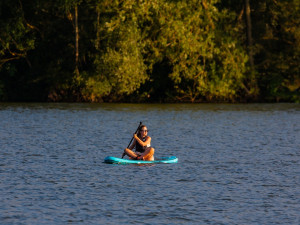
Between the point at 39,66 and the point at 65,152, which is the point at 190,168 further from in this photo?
the point at 39,66

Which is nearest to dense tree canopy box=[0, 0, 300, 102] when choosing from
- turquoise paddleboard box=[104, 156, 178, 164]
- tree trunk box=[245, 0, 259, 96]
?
tree trunk box=[245, 0, 259, 96]

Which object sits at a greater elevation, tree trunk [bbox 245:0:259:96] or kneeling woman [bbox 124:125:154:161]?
tree trunk [bbox 245:0:259:96]

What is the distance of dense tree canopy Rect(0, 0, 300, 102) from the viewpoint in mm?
56062

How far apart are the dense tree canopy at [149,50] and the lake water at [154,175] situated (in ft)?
51.5

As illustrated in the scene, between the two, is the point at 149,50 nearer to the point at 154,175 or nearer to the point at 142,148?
the point at 142,148

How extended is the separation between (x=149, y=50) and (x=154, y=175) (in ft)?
128

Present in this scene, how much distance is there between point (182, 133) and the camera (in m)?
35.4

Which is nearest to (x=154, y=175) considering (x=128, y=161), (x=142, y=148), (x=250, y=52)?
(x=128, y=161)

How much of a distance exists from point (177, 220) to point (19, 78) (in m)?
52.4

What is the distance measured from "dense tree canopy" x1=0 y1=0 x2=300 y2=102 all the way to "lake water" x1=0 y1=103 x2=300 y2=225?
15.7m

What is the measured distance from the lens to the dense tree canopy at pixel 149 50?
2207 inches

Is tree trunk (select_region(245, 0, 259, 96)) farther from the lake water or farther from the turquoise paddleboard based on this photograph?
the turquoise paddleboard

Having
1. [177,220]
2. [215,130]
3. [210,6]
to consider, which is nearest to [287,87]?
[210,6]

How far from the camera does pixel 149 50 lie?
193 ft
